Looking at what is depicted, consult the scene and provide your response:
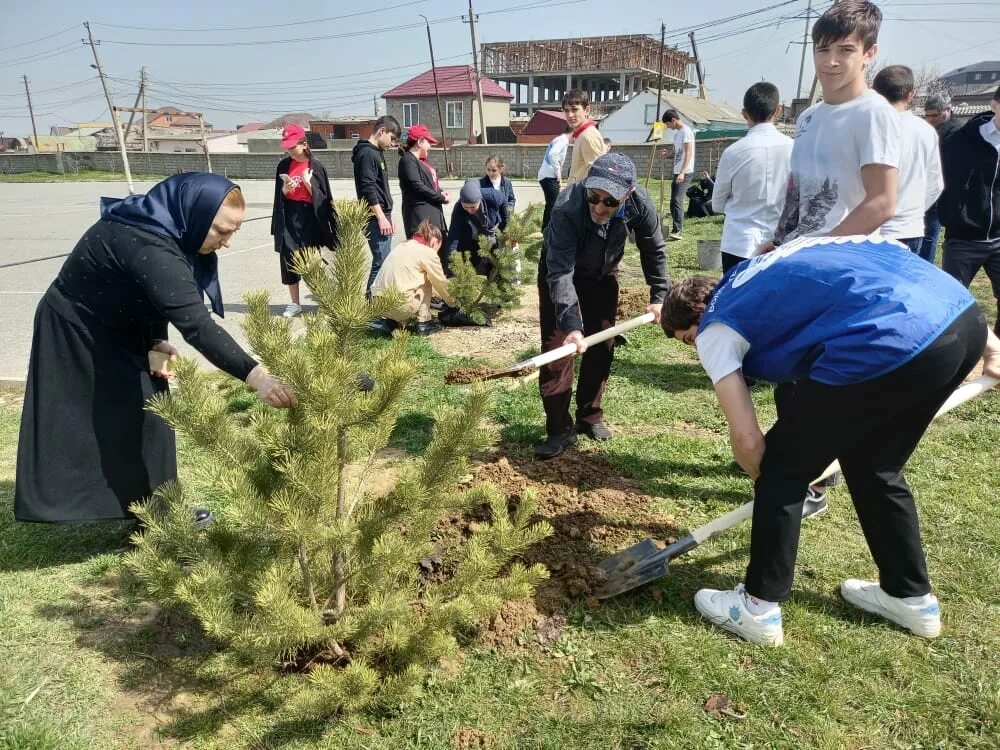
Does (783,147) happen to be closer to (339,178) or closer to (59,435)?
(59,435)

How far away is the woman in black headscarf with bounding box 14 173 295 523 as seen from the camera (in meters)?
2.40

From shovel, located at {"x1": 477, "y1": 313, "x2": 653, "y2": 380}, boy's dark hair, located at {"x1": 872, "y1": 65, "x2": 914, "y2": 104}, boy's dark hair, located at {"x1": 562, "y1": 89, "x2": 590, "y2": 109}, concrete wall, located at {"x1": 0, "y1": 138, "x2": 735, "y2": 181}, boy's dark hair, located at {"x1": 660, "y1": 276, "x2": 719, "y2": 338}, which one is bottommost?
shovel, located at {"x1": 477, "y1": 313, "x2": 653, "y2": 380}

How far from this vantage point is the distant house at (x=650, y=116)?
35.0m

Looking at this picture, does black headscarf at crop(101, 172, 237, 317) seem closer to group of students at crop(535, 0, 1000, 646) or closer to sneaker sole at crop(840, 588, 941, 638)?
group of students at crop(535, 0, 1000, 646)

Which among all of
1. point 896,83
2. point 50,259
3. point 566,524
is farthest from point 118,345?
point 50,259

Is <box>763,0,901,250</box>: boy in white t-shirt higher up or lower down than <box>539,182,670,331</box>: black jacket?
higher up

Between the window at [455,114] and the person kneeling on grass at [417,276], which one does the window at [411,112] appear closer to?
the window at [455,114]

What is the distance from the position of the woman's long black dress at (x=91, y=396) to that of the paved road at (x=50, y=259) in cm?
50

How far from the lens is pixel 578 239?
3482 millimetres

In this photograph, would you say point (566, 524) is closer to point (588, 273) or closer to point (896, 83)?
point (588, 273)

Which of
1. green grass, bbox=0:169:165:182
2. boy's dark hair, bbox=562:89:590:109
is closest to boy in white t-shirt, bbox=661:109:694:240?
boy's dark hair, bbox=562:89:590:109

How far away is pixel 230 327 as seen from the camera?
647 cm

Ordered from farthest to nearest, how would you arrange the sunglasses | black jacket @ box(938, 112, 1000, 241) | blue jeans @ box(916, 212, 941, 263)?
blue jeans @ box(916, 212, 941, 263) → black jacket @ box(938, 112, 1000, 241) → the sunglasses

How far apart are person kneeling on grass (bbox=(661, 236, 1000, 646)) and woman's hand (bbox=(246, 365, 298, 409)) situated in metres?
1.26
